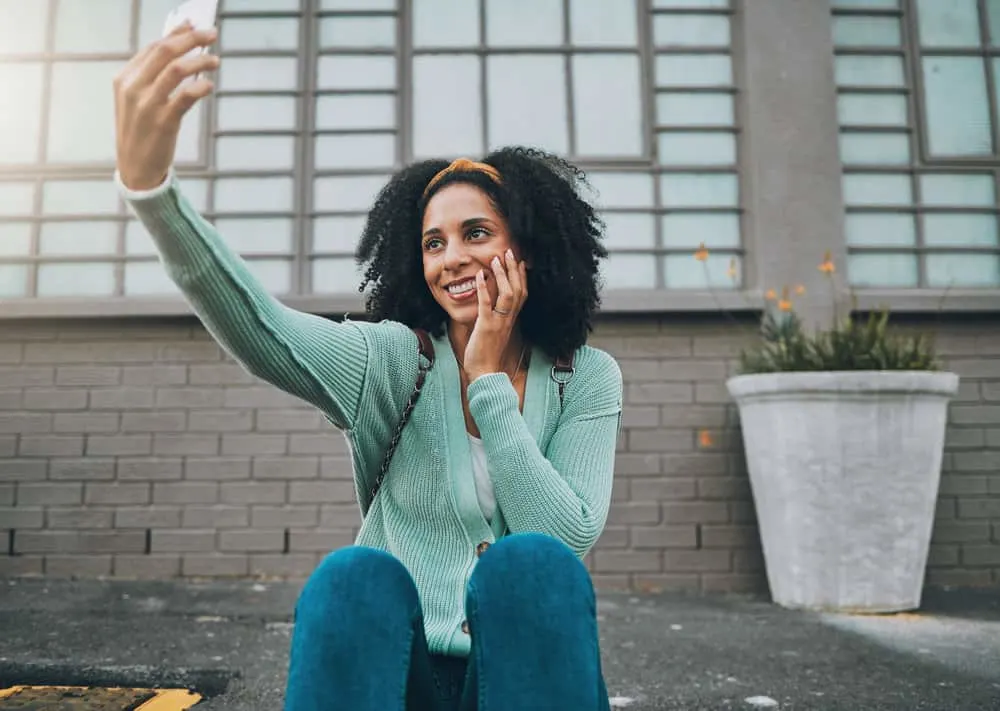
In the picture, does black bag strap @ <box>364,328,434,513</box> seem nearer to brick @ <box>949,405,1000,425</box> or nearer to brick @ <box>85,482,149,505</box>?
brick @ <box>85,482,149,505</box>

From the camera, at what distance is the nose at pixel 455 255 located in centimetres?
162

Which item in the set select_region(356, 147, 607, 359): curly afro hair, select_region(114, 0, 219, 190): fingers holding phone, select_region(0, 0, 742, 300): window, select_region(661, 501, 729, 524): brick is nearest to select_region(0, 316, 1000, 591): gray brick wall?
select_region(661, 501, 729, 524): brick

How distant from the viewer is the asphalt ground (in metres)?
2.39

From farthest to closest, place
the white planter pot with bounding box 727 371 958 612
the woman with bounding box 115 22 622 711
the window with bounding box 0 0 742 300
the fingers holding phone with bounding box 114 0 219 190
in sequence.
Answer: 1. the window with bounding box 0 0 742 300
2. the white planter pot with bounding box 727 371 958 612
3. the woman with bounding box 115 22 622 711
4. the fingers holding phone with bounding box 114 0 219 190

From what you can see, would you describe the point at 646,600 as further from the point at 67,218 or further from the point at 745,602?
the point at 67,218

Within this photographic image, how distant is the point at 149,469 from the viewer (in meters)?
4.04

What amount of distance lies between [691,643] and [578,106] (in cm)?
275

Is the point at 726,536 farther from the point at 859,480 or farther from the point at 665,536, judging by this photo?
the point at 859,480

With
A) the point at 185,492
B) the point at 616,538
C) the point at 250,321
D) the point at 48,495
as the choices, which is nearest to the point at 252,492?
the point at 185,492

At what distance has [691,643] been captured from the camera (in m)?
2.96

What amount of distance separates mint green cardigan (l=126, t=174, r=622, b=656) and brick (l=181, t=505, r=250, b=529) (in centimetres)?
266

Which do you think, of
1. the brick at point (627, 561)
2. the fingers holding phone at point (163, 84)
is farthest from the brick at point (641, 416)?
the fingers holding phone at point (163, 84)

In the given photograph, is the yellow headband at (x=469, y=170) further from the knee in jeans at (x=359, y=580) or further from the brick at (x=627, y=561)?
the brick at (x=627, y=561)

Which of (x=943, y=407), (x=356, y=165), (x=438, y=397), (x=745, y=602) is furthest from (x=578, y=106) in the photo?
(x=438, y=397)
